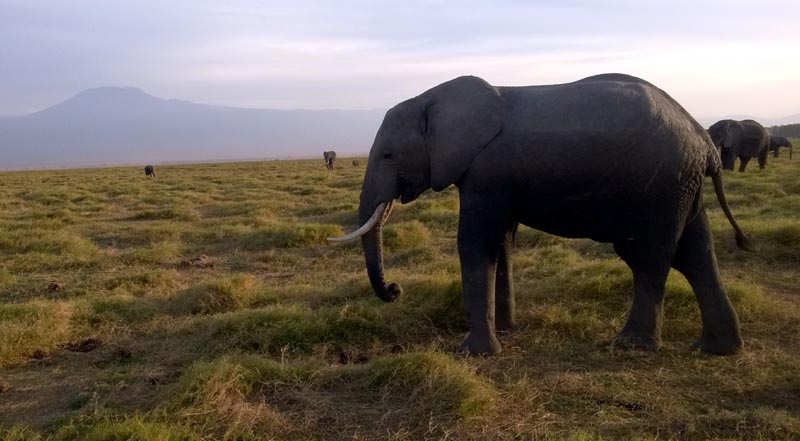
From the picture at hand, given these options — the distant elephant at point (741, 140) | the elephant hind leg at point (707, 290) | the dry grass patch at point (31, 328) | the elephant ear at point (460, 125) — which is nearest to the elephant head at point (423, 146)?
the elephant ear at point (460, 125)

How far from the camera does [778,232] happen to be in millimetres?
8922

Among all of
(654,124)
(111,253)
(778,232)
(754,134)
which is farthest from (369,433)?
(754,134)

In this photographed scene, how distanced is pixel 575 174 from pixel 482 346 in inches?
59.3

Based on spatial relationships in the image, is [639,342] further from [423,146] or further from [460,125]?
[423,146]

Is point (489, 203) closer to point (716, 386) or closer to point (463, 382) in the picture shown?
point (463, 382)

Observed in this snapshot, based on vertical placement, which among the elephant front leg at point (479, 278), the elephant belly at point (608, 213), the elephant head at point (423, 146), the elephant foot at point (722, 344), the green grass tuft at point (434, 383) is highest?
the elephant head at point (423, 146)

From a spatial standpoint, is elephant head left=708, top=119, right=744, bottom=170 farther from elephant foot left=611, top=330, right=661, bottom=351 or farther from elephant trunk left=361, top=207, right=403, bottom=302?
elephant trunk left=361, top=207, right=403, bottom=302

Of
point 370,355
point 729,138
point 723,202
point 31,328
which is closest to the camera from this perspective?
point 370,355

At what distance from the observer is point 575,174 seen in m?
5.05

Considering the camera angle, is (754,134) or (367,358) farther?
(754,134)

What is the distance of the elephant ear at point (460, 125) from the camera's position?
5184mm

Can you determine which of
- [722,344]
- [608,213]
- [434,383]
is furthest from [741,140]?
[434,383]

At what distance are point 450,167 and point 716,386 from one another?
2406 mm

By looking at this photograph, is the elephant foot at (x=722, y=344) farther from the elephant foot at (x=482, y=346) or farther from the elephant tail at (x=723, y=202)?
the elephant foot at (x=482, y=346)
